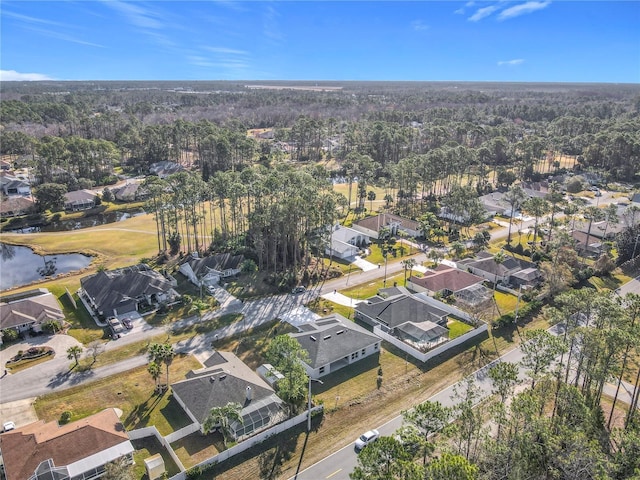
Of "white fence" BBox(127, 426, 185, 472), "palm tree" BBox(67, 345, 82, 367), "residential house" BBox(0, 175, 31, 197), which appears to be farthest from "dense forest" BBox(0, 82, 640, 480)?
"palm tree" BBox(67, 345, 82, 367)

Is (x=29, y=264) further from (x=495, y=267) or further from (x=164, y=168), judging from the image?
(x=495, y=267)

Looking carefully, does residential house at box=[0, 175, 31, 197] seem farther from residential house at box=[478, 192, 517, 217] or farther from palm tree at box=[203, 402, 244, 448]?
residential house at box=[478, 192, 517, 217]

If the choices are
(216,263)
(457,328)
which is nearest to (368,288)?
(457,328)

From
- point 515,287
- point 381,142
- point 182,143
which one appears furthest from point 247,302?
point 182,143

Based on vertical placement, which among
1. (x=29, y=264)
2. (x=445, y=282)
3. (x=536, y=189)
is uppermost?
(x=536, y=189)

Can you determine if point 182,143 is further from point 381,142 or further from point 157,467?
point 157,467

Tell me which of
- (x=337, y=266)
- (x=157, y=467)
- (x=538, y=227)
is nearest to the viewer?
(x=157, y=467)

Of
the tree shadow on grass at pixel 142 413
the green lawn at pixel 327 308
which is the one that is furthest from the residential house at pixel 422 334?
the tree shadow on grass at pixel 142 413
